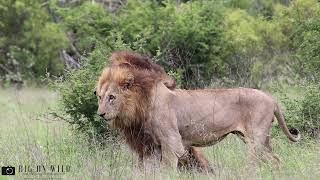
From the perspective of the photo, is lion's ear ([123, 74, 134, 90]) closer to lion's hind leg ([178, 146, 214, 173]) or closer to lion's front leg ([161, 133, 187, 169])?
lion's front leg ([161, 133, 187, 169])

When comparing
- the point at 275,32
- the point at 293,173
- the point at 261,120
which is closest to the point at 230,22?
the point at 275,32

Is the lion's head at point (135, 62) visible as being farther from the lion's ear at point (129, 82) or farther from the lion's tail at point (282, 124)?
the lion's tail at point (282, 124)

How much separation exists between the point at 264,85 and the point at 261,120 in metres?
6.28

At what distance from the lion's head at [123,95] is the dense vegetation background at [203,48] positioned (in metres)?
1.38

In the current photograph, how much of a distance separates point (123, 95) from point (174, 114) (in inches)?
24.8

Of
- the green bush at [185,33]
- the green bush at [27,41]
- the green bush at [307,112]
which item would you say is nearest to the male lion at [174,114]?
the green bush at [307,112]

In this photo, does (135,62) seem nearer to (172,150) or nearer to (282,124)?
(172,150)

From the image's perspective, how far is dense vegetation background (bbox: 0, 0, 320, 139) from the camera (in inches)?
378

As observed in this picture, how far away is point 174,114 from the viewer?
8.03 metres

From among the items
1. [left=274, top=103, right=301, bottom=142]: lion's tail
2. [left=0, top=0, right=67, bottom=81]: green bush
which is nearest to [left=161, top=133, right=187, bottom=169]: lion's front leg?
[left=274, top=103, right=301, bottom=142]: lion's tail

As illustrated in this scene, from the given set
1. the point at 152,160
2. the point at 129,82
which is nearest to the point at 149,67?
the point at 129,82

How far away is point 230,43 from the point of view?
47.8 feet

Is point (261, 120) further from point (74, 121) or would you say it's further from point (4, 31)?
point (4, 31)

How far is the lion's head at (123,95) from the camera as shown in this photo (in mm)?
7698
